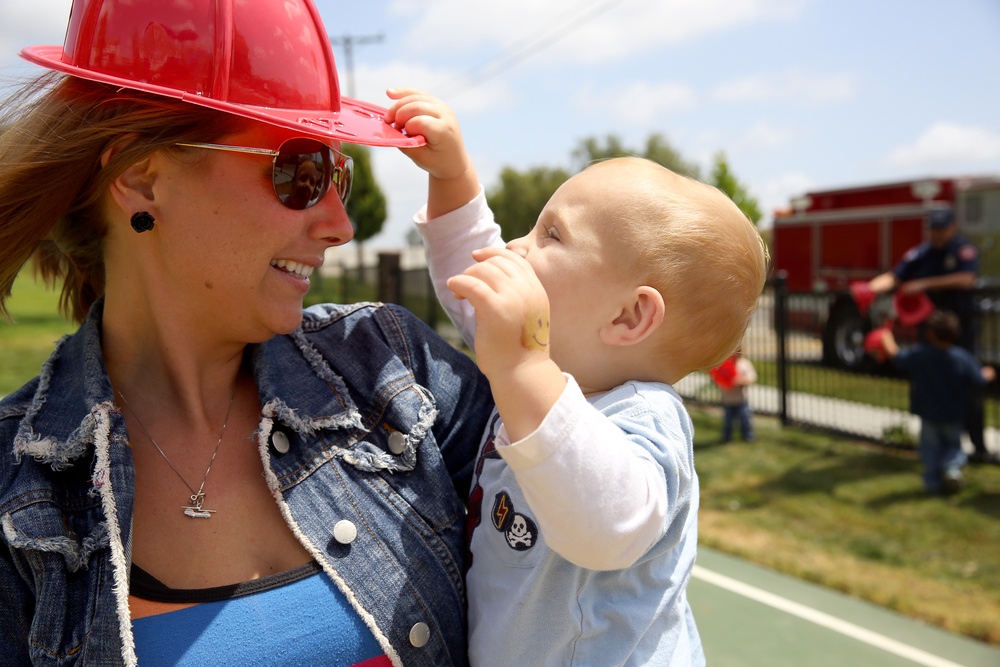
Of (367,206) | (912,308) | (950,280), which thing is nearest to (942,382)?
(912,308)

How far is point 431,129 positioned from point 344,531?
0.84m

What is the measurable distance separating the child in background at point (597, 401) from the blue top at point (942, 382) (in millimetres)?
6290

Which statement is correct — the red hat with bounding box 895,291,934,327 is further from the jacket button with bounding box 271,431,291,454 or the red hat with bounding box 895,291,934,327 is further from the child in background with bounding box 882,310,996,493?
the jacket button with bounding box 271,431,291,454

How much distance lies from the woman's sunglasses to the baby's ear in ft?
2.04

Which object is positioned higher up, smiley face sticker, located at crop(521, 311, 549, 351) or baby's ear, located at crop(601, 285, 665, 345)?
smiley face sticker, located at crop(521, 311, 549, 351)

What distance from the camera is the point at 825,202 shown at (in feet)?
51.6

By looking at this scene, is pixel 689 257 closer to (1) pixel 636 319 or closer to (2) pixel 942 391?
(1) pixel 636 319

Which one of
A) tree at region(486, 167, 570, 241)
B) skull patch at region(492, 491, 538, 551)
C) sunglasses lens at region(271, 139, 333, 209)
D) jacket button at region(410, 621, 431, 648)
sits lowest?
tree at region(486, 167, 570, 241)

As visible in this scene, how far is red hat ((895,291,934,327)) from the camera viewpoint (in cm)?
803

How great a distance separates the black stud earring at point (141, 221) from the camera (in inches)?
66.5

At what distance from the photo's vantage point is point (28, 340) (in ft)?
63.2

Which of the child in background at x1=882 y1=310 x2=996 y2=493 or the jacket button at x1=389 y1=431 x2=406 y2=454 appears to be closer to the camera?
the jacket button at x1=389 y1=431 x2=406 y2=454

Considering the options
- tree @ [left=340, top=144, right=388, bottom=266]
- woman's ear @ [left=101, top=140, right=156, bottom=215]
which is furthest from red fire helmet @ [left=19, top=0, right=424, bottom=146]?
tree @ [left=340, top=144, right=388, bottom=266]

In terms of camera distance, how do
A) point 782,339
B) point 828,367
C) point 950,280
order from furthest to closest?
1. point 828,367
2. point 782,339
3. point 950,280
